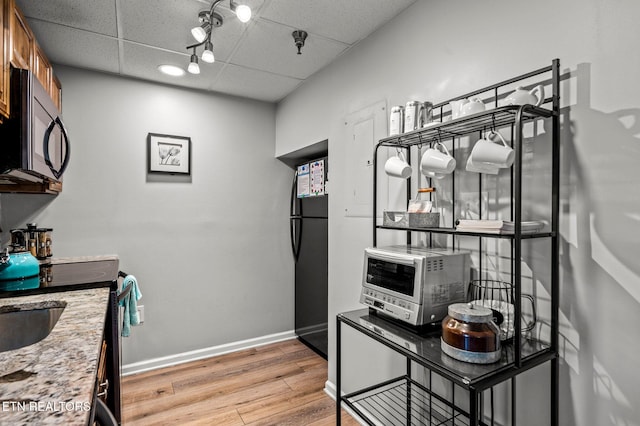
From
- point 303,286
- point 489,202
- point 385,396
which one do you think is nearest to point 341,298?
point 385,396

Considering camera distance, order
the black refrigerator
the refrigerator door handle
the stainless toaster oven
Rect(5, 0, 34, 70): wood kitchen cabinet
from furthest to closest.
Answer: the refrigerator door handle → the black refrigerator → Rect(5, 0, 34, 70): wood kitchen cabinet → the stainless toaster oven

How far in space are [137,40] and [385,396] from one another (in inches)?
102

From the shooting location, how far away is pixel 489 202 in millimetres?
1405

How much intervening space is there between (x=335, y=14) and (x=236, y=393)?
8.19 feet

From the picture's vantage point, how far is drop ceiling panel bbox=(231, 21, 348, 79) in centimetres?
201

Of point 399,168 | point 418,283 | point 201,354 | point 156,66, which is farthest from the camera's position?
point 201,354

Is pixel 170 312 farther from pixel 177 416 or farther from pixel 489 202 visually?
pixel 489 202

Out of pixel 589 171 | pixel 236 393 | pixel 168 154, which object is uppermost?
pixel 168 154

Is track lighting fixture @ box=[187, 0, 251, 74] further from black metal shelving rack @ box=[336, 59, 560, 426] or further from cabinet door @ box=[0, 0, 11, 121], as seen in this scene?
black metal shelving rack @ box=[336, 59, 560, 426]

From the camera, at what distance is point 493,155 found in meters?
1.17

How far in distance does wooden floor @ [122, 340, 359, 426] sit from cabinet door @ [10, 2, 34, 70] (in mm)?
2033

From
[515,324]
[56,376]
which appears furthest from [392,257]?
[56,376]

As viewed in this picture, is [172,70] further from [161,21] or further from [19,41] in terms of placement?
[19,41]

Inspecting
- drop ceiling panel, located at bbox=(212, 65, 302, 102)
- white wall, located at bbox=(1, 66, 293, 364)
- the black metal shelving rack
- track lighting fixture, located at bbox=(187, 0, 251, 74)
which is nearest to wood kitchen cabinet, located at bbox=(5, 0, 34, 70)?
track lighting fixture, located at bbox=(187, 0, 251, 74)
